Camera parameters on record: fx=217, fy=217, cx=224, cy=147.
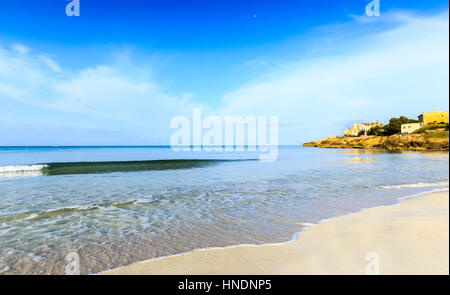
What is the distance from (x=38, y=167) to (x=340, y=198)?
27.9 m

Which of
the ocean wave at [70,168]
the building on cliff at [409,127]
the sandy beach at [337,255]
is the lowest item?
the ocean wave at [70,168]

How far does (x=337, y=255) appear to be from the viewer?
13.0 feet

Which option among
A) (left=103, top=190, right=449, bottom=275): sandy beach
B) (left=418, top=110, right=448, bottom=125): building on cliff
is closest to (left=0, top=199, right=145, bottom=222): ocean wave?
(left=103, top=190, right=449, bottom=275): sandy beach

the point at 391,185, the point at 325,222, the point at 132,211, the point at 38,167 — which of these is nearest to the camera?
the point at 325,222

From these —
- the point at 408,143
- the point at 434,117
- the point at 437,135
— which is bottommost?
the point at 408,143

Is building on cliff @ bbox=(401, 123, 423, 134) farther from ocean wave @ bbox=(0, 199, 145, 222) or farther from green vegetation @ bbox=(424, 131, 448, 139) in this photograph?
ocean wave @ bbox=(0, 199, 145, 222)

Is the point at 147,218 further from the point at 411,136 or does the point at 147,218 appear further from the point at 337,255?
the point at 411,136

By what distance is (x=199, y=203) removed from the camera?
8.59 metres

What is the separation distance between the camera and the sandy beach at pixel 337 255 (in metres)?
3.51

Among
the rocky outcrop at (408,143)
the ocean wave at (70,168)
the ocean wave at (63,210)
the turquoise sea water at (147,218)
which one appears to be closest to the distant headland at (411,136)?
the rocky outcrop at (408,143)

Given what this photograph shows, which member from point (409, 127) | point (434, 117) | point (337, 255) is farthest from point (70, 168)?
point (434, 117)

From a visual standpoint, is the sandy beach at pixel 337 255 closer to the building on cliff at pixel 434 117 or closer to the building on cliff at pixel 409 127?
the building on cliff at pixel 409 127
